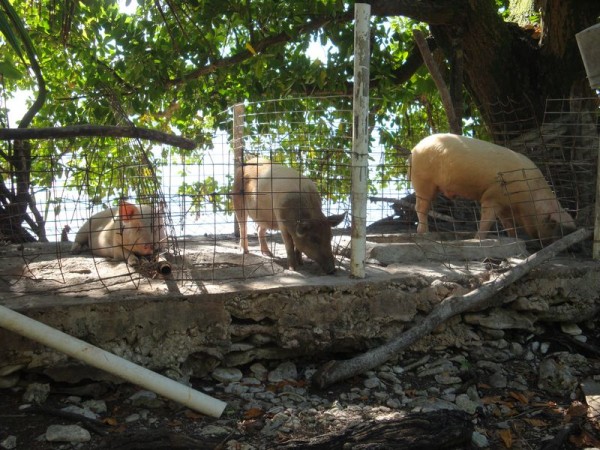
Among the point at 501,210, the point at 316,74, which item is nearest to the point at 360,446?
the point at 501,210

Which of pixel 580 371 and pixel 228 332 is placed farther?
pixel 580 371

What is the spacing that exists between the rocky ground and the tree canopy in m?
4.14

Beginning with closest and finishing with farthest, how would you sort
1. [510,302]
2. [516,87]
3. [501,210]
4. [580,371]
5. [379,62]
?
1. [580,371]
2. [510,302]
3. [501,210]
4. [516,87]
5. [379,62]

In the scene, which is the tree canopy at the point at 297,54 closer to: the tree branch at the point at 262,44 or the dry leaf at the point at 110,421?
the tree branch at the point at 262,44

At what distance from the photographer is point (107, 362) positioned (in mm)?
3838

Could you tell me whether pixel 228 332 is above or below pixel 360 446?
above

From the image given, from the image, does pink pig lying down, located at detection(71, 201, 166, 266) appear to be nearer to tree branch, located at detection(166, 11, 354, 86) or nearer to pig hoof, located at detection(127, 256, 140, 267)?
pig hoof, located at detection(127, 256, 140, 267)

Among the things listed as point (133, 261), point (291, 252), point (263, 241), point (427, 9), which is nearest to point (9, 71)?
point (133, 261)

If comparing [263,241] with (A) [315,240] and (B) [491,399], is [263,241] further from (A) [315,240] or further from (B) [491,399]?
(B) [491,399]

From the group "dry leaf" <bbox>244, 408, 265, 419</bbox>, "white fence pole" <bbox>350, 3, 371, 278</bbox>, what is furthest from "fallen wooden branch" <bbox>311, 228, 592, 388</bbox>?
"white fence pole" <bbox>350, 3, 371, 278</bbox>

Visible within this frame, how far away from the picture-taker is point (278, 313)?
4715 mm

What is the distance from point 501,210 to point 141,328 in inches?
196

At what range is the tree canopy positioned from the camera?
820 centimetres

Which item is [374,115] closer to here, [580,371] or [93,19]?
[93,19]
